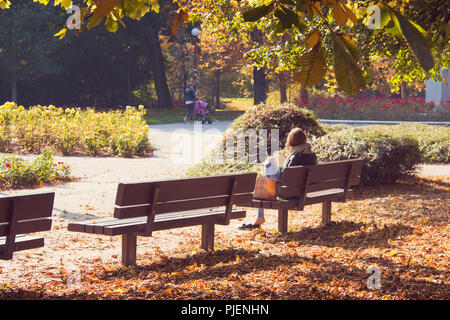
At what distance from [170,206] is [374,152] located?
547 centimetres

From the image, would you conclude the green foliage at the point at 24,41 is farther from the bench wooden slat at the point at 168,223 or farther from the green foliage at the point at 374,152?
the bench wooden slat at the point at 168,223

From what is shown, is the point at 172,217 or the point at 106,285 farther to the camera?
the point at 172,217

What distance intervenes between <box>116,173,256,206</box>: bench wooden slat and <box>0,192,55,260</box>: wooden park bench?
0.61m

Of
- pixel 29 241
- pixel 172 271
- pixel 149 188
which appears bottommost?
pixel 172 271

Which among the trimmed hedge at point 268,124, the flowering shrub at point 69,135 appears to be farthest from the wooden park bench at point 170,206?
the flowering shrub at point 69,135

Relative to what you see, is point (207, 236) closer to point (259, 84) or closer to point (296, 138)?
point (296, 138)

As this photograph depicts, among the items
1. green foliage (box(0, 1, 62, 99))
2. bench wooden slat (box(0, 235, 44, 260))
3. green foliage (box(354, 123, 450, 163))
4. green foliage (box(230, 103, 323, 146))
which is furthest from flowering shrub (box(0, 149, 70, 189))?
green foliage (box(0, 1, 62, 99))

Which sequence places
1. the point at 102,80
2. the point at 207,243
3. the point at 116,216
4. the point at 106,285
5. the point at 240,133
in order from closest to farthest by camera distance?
the point at 106,285
the point at 116,216
the point at 207,243
the point at 240,133
the point at 102,80

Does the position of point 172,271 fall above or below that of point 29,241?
below
